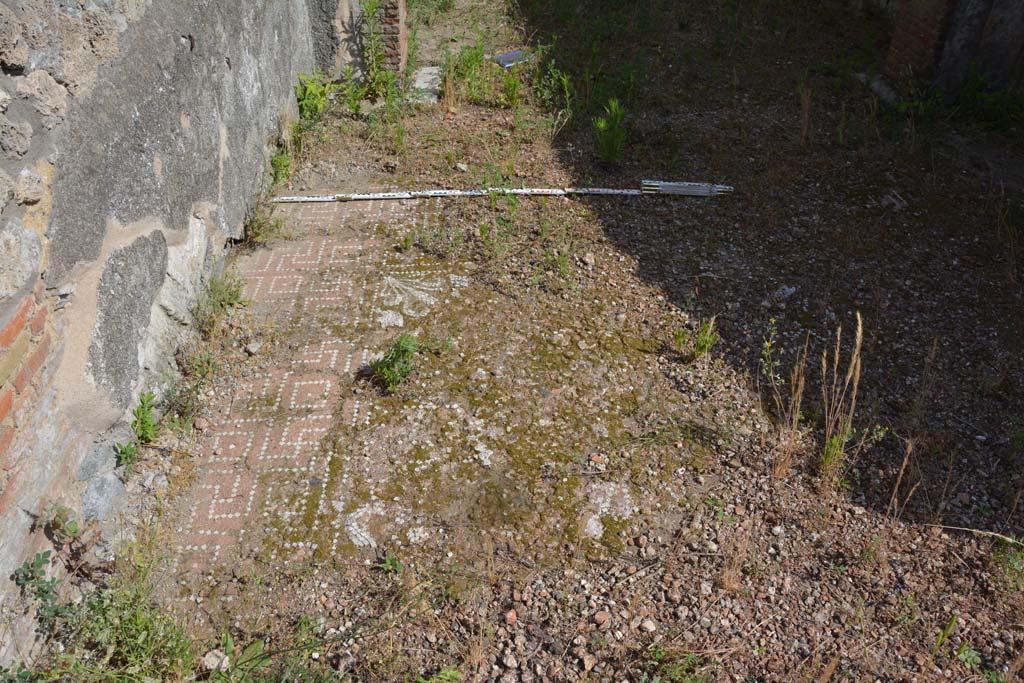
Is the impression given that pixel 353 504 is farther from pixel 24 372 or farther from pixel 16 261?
pixel 16 261

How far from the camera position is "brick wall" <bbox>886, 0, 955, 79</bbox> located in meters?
6.23

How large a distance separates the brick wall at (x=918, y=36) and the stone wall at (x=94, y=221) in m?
5.16

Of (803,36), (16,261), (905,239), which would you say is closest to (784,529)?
(905,239)

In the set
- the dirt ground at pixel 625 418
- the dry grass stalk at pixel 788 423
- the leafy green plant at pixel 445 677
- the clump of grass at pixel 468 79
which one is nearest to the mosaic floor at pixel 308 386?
the dirt ground at pixel 625 418

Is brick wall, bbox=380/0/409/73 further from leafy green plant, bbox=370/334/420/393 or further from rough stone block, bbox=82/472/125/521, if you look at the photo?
rough stone block, bbox=82/472/125/521

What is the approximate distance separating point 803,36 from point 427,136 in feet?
13.3

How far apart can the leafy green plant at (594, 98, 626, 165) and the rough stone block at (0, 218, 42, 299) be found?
3852 mm

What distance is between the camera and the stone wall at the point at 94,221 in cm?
268

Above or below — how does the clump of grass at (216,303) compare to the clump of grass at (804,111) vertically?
below

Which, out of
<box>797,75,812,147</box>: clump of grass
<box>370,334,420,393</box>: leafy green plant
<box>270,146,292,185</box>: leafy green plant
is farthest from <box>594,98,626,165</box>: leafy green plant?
<box>370,334,420,393</box>: leafy green plant

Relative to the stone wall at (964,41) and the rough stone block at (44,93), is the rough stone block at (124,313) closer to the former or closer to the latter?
the rough stone block at (44,93)

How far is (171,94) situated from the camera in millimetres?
3904

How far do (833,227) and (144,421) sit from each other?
4.09 metres

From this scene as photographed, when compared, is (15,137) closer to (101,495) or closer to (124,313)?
(124,313)
